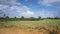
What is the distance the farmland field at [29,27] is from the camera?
2889 millimetres

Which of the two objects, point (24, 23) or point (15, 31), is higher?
point (24, 23)

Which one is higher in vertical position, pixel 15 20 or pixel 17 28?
pixel 15 20

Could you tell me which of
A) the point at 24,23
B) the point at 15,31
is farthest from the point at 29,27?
the point at 15,31

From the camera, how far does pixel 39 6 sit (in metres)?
2.99

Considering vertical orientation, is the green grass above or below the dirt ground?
above

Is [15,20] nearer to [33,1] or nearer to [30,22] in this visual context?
[30,22]

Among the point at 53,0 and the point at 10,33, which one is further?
the point at 53,0

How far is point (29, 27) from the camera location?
2918mm

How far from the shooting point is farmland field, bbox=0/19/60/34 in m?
2.89

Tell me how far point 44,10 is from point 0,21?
1.05 meters

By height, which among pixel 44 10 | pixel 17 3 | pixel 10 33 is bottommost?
pixel 10 33

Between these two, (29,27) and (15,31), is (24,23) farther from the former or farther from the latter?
(15,31)

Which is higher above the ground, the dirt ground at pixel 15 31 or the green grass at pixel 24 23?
the green grass at pixel 24 23

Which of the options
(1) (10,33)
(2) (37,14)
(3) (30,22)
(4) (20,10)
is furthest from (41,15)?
(1) (10,33)
